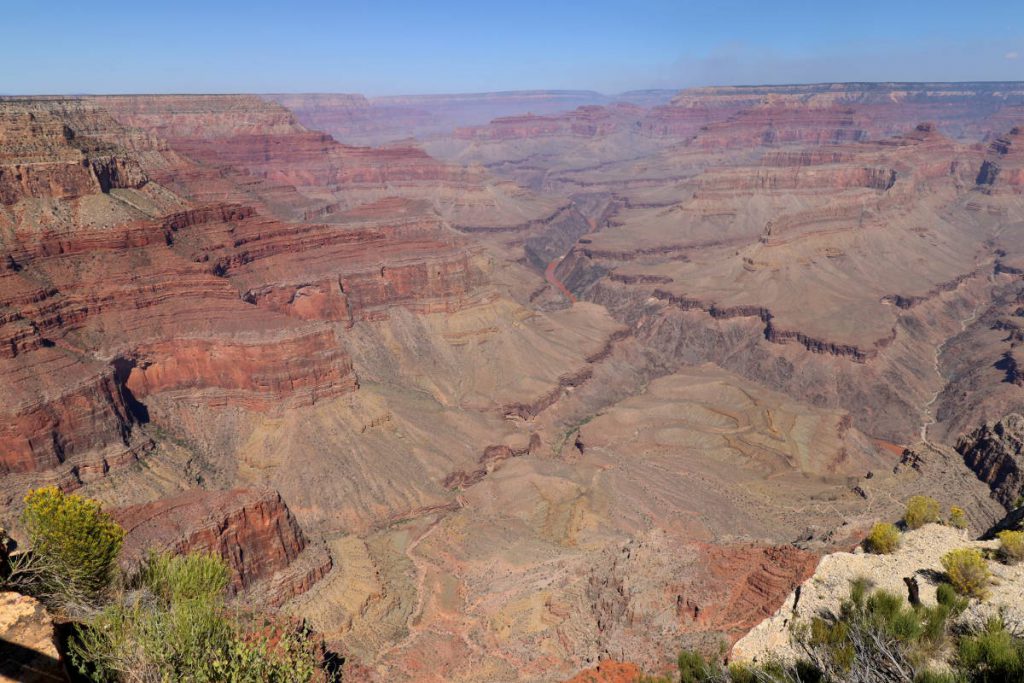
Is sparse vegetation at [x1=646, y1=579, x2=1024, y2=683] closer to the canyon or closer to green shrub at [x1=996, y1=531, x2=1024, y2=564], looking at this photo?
green shrub at [x1=996, y1=531, x2=1024, y2=564]

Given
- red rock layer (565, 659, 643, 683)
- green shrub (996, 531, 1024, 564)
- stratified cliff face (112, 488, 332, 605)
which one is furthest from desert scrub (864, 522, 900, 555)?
stratified cliff face (112, 488, 332, 605)

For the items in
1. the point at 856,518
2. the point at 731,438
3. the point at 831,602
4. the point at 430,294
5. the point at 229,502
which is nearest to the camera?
the point at 831,602

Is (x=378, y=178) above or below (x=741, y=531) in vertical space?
above

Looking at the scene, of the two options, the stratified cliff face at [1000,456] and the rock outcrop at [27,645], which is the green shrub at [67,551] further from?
the stratified cliff face at [1000,456]

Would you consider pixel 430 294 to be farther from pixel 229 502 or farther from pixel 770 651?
pixel 770 651

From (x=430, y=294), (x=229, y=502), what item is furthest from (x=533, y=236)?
Result: (x=229, y=502)

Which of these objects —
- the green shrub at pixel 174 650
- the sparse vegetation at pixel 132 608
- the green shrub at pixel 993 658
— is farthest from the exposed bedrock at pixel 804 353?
the green shrub at pixel 174 650

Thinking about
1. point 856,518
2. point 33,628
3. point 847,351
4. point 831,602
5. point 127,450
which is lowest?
point 847,351
